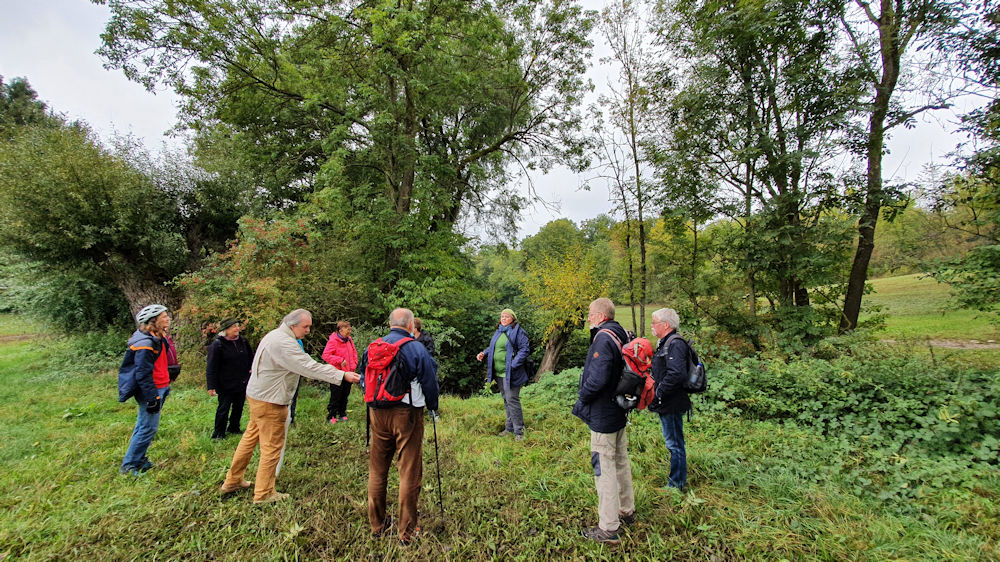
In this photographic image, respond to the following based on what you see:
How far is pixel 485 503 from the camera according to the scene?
3.46 m

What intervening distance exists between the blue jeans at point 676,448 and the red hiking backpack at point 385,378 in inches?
99.6

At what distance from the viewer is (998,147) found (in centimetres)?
510

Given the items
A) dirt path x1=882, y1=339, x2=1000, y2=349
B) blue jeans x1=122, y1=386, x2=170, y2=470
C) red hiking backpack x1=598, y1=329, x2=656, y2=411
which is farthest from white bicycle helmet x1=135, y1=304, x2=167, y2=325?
dirt path x1=882, y1=339, x2=1000, y2=349

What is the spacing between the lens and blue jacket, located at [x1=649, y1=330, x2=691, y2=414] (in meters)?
3.36

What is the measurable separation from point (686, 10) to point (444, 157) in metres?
7.60

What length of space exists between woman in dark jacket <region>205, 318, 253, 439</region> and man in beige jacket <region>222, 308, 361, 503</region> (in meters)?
1.72

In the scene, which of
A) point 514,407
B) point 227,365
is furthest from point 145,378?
point 514,407

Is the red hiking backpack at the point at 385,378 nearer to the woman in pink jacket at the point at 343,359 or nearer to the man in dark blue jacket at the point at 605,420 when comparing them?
the man in dark blue jacket at the point at 605,420

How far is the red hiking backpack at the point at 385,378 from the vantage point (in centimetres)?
282

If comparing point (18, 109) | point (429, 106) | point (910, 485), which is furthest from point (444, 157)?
point (18, 109)

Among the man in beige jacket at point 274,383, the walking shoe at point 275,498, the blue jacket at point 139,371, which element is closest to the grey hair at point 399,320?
the man in beige jacket at point 274,383

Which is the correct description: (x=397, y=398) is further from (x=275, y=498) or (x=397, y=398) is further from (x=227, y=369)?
(x=227, y=369)

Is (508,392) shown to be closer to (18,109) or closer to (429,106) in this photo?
(429,106)

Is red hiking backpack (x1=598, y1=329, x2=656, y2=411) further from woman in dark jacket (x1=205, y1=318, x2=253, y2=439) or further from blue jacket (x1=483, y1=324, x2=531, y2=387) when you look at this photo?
woman in dark jacket (x1=205, y1=318, x2=253, y2=439)
